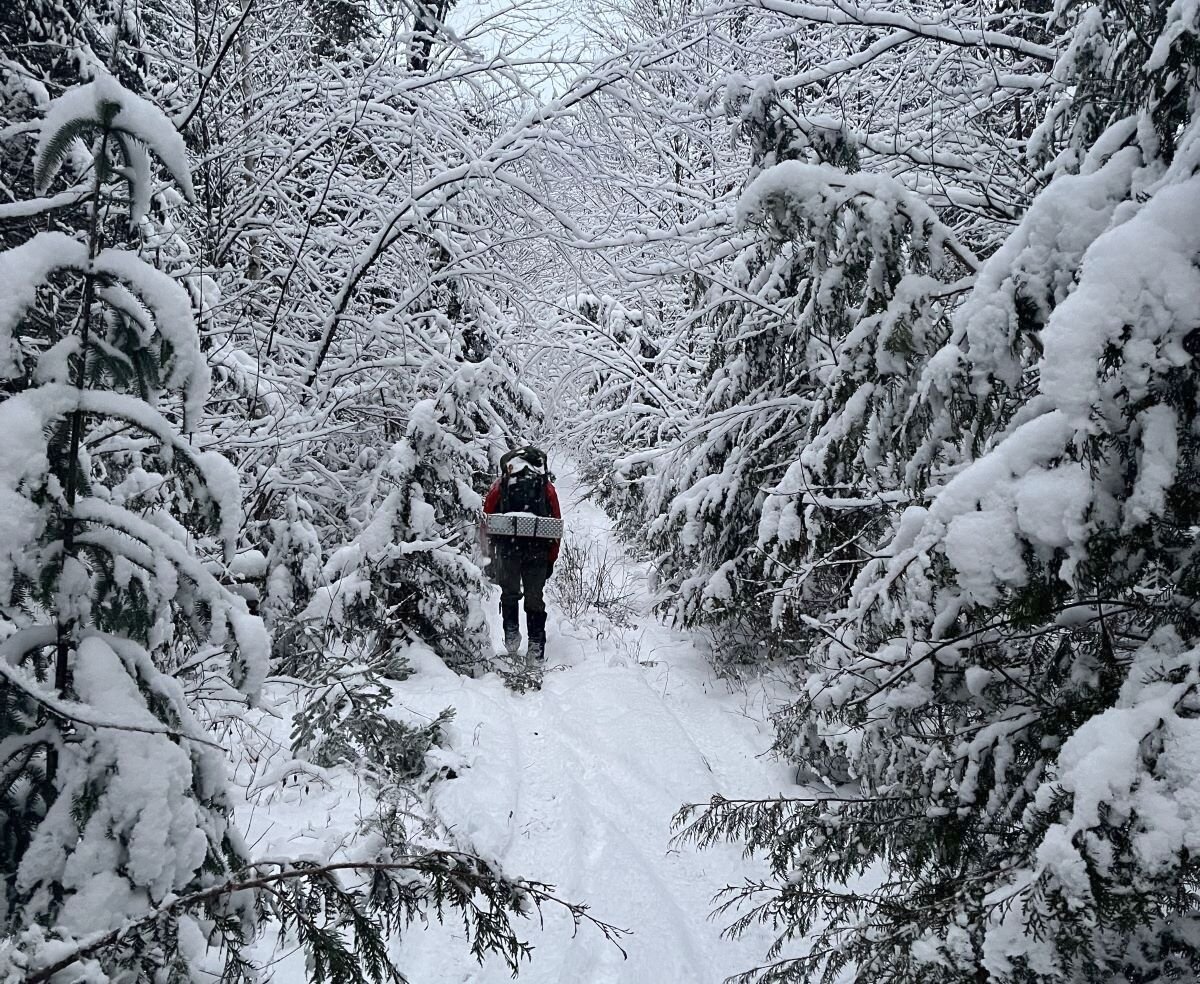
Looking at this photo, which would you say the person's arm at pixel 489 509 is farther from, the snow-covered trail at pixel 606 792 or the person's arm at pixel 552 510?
the snow-covered trail at pixel 606 792

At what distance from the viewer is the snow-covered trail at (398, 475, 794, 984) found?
3406 millimetres

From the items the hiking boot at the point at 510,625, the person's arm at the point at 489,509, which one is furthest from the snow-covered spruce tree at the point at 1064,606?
the hiking boot at the point at 510,625

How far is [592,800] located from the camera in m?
4.89

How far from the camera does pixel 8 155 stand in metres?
3.97

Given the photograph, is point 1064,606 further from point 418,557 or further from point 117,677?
point 418,557

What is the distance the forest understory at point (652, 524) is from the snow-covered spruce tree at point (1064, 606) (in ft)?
0.04

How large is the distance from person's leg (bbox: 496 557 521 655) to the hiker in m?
0.01

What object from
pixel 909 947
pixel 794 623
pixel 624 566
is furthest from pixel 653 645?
pixel 909 947

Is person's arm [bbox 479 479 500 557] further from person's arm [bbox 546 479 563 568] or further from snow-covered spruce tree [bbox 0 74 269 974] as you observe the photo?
snow-covered spruce tree [bbox 0 74 269 974]

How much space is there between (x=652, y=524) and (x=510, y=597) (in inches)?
68.9

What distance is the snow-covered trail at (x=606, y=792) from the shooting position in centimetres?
341

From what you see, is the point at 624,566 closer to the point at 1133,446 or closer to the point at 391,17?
the point at 391,17

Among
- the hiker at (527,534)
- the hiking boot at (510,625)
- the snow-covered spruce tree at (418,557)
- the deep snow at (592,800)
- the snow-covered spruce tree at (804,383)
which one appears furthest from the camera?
the hiking boot at (510,625)

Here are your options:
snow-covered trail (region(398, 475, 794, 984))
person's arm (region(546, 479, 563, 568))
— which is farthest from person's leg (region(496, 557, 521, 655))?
snow-covered trail (region(398, 475, 794, 984))
